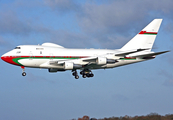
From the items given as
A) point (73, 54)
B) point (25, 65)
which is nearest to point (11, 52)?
point (25, 65)

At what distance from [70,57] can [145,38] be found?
2058 cm

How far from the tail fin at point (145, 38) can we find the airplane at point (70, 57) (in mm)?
3286

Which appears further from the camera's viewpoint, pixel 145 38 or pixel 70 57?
pixel 145 38

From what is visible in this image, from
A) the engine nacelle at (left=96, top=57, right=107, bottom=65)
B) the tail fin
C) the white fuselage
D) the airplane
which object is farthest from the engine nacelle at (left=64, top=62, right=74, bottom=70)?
the tail fin

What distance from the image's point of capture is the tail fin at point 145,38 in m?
78.5

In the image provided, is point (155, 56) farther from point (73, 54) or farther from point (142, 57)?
point (73, 54)

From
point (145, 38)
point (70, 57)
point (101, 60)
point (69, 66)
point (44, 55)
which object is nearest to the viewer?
point (69, 66)

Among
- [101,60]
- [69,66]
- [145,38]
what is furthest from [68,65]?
[145,38]

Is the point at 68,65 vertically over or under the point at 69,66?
over

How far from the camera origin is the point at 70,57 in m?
70.3

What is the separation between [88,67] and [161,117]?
2008cm

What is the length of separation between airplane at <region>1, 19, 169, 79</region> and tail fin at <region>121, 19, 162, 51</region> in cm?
329

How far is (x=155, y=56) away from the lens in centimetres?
7556

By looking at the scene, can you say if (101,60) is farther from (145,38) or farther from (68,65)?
(145,38)
